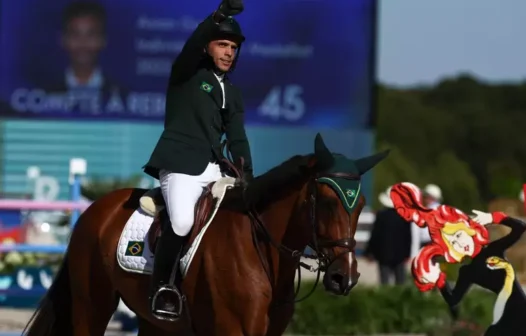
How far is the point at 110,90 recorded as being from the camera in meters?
24.1

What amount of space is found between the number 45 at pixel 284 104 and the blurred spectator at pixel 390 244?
9.00 metres

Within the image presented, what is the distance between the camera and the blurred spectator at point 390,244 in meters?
15.2

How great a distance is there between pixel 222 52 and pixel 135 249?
131cm

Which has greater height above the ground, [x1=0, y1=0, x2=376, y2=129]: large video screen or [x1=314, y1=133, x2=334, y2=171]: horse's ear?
[x1=314, y1=133, x2=334, y2=171]: horse's ear

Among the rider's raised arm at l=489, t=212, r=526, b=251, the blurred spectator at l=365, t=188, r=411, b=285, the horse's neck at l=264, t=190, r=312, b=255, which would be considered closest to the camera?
the horse's neck at l=264, t=190, r=312, b=255

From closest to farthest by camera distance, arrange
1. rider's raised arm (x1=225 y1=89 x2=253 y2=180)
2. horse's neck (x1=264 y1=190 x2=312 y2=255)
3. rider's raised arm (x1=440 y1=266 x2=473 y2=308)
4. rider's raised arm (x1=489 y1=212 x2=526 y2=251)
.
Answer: horse's neck (x1=264 y1=190 x2=312 y2=255)
rider's raised arm (x1=225 y1=89 x2=253 y2=180)
rider's raised arm (x1=489 y1=212 x2=526 y2=251)
rider's raised arm (x1=440 y1=266 x2=473 y2=308)

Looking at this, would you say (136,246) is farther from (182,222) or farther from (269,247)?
(269,247)

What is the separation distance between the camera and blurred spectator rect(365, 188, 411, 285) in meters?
15.2

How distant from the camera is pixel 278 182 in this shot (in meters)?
6.86

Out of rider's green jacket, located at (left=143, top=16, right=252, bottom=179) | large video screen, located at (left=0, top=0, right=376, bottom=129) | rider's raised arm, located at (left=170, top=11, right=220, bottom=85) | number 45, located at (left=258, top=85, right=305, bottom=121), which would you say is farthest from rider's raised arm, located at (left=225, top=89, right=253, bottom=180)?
number 45, located at (left=258, top=85, right=305, bottom=121)

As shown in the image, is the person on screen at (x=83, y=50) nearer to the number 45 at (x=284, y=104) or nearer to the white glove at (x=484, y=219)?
the number 45 at (x=284, y=104)

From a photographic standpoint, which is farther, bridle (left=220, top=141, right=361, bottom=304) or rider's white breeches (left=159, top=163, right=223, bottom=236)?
rider's white breeches (left=159, top=163, right=223, bottom=236)

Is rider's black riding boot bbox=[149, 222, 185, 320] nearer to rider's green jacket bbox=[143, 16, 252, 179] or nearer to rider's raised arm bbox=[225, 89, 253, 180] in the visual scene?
rider's green jacket bbox=[143, 16, 252, 179]

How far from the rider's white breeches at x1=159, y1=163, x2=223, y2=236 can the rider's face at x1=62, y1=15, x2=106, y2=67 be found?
17187 millimetres
